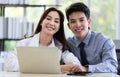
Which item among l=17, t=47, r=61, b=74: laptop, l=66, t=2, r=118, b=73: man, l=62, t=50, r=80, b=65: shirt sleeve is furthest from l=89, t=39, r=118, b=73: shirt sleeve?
l=17, t=47, r=61, b=74: laptop

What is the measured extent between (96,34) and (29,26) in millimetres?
1470

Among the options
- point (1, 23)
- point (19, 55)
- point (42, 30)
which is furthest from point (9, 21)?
point (19, 55)

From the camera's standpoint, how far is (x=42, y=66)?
1981 millimetres

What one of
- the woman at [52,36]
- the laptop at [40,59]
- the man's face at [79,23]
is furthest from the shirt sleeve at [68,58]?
the laptop at [40,59]

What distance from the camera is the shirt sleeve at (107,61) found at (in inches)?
89.9

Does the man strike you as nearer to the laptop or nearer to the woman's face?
the woman's face

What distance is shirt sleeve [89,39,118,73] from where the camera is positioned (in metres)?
2.28

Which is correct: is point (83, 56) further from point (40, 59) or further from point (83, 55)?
point (40, 59)

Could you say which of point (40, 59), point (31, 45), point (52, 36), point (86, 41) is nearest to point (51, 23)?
point (52, 36)

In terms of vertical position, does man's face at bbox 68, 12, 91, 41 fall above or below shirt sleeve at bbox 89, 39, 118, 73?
above

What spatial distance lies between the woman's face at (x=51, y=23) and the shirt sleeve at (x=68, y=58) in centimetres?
22

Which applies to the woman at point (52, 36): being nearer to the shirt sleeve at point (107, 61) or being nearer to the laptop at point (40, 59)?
the shirt sleeve at point (107, 61)

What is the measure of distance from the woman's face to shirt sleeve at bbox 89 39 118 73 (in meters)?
0.47

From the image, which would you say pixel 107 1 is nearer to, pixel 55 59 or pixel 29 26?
pixel 29 26
